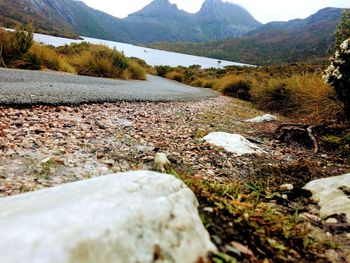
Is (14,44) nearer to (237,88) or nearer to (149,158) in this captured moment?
(237,88)

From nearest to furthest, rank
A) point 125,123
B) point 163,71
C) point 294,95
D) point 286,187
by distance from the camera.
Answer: point 286,187
point 125,123
point 294,95
point 163,71

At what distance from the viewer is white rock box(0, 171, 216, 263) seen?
804 millimetres

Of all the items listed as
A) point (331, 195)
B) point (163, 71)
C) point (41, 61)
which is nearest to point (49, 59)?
point (41, 61)

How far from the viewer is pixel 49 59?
35.4ft

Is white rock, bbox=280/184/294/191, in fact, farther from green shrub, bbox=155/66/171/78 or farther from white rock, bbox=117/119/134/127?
green shrub, bbox=155/66/171/78

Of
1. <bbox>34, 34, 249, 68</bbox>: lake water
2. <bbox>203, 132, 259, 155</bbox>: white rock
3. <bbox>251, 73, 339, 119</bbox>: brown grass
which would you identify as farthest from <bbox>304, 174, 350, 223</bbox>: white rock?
<bbox>34, 34, 249, 68</bbox>: lake water

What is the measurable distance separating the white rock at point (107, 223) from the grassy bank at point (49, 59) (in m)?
9.49

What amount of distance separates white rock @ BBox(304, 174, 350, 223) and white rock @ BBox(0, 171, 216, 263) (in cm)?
117

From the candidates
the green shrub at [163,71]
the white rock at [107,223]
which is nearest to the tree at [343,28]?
the white rock at [107,223]

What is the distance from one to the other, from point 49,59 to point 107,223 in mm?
10957

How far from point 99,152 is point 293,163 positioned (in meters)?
1.85

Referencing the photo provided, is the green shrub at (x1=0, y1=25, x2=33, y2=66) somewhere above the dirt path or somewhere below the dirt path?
above

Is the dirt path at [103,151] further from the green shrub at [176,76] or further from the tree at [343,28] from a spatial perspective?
the green shrub at [176,76]

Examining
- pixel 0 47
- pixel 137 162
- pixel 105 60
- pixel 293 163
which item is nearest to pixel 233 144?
pixel 293 163
